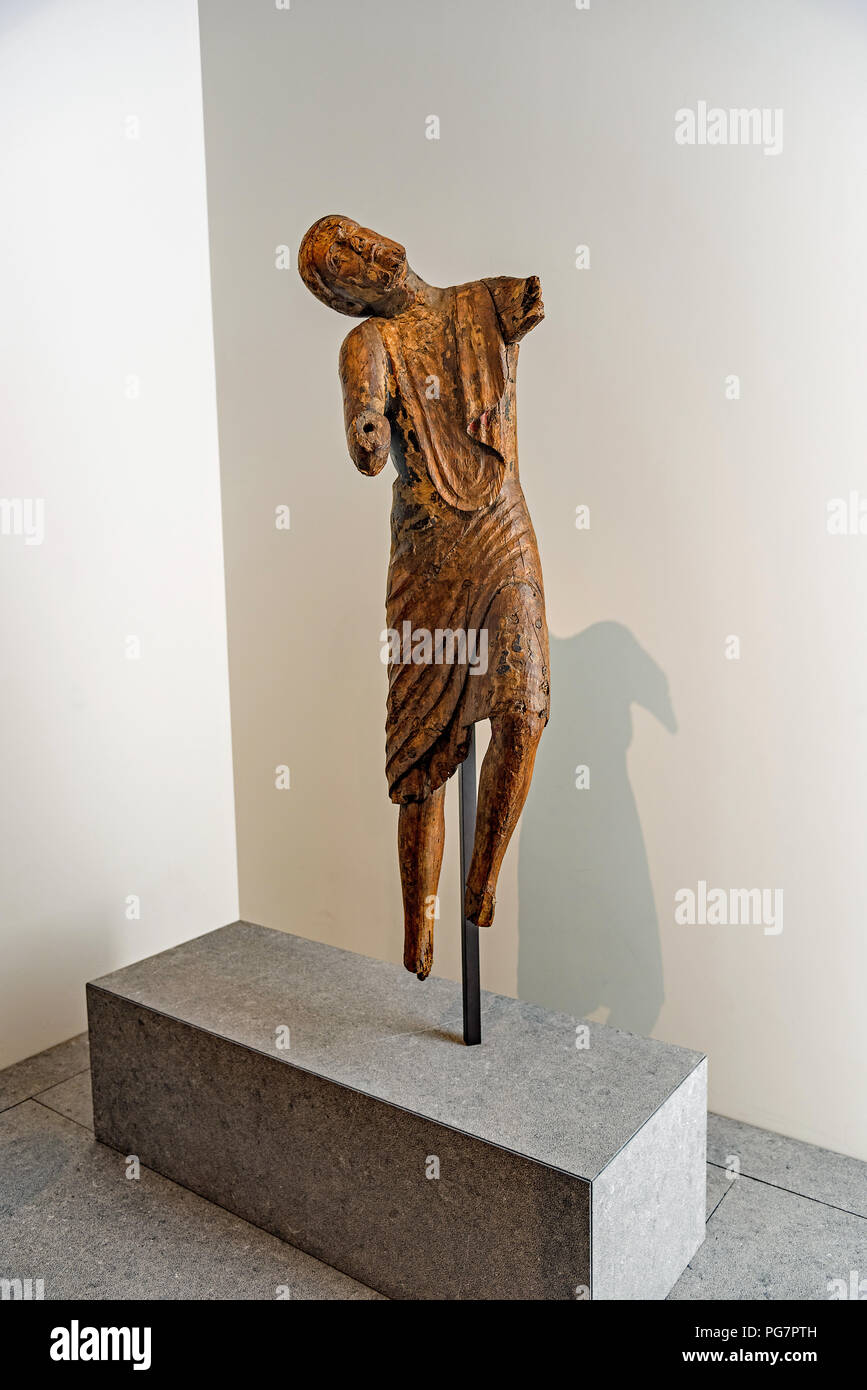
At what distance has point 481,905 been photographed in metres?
2.08

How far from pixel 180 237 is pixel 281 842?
202 cm

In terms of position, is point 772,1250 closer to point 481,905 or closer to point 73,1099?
point 481,905

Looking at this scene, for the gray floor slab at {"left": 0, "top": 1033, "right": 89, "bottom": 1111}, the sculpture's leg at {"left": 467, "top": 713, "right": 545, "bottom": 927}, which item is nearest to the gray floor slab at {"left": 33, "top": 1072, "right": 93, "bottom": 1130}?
the gray floor slab at {"left": 0, "top": 1033, "right": 89, "bottom": 1111}

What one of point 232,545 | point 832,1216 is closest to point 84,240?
point 232,545

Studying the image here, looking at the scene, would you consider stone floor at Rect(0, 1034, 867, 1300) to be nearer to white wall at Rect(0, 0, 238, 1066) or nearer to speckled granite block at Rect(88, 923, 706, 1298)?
speckled granite block at Rect(88, 923, 706, 1298)

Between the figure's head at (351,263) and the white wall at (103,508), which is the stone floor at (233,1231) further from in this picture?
the figure's head at (351,263)

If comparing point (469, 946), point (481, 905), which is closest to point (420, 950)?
point (469, 946)

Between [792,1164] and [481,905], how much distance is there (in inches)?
44.3

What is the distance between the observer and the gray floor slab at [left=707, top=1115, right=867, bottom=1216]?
7.92ft

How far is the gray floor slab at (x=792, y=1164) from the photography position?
2414 millimetres

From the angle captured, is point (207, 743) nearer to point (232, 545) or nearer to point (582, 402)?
point (232, 545)

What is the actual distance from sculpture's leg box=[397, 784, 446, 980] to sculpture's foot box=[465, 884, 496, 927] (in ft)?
0.52

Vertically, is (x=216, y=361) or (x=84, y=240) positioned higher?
(x=84, y=240)

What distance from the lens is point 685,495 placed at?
→ 261cm
